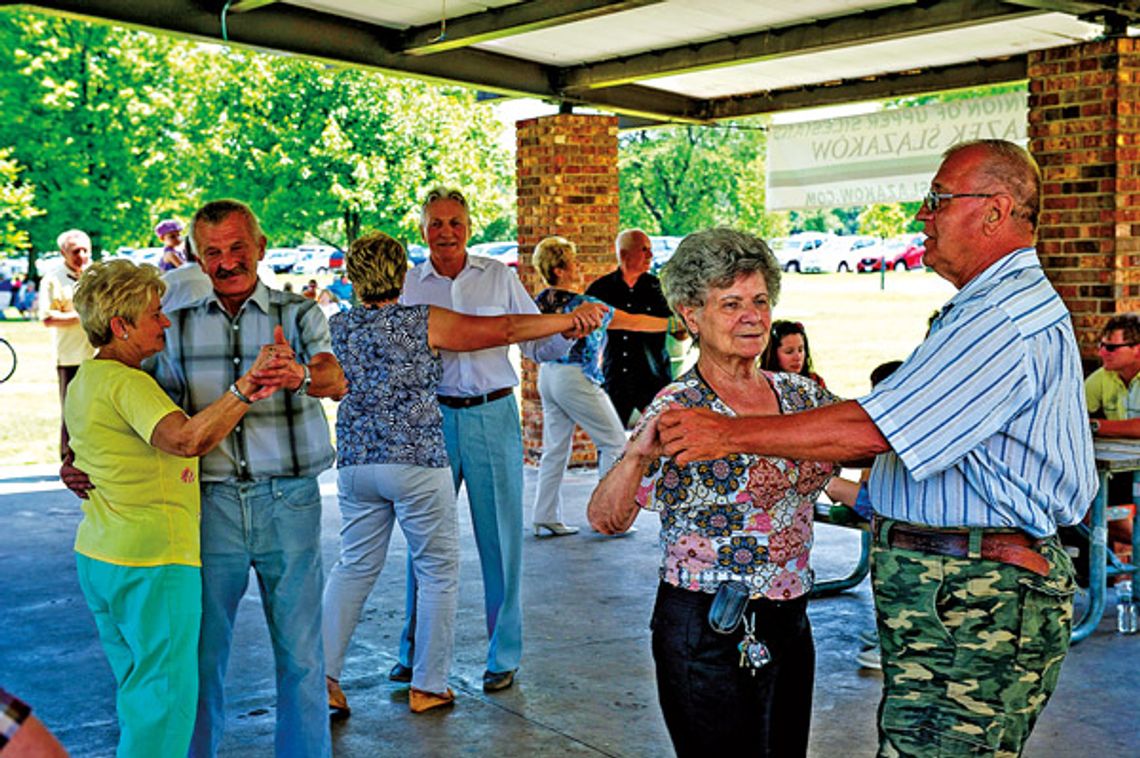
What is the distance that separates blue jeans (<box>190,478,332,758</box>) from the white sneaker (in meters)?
2.63

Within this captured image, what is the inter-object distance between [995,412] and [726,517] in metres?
0.68

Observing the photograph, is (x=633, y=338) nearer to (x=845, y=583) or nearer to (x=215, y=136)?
(x=845, y=583)

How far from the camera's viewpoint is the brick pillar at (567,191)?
34.9 feet

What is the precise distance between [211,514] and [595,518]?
154cm

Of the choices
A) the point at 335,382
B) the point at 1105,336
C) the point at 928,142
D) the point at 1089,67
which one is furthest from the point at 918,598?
the point at 928,142

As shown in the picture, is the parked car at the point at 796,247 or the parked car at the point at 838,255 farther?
the parked car at the point at 838,255

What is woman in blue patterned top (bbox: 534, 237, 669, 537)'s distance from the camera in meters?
8.20

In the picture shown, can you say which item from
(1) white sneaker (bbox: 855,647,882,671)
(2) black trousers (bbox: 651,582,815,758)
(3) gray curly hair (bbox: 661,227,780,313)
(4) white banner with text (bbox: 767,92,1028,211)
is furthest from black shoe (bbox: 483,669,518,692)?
(4) white banner with text (bbox: 767,92,1028,211)

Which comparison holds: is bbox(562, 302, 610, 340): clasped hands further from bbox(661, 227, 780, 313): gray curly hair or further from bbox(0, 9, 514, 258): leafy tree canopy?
bbox(0, 9, 514, 258): leafy tree canopy

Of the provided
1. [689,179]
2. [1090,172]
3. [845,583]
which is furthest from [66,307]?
[689,179]

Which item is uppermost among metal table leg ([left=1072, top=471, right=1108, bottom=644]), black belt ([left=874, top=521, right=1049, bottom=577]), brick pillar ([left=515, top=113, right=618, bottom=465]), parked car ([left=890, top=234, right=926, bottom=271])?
parked car ([left=890, top=234, right=926, bottom=271])

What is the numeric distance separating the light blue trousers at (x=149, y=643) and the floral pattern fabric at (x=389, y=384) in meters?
1.36

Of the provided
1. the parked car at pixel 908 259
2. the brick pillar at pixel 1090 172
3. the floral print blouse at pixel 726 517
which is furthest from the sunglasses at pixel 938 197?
the parked car at pixel 908 259

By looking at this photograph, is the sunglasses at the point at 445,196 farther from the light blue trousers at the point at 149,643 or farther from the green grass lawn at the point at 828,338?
the light blue trousers at the point at 149,643
